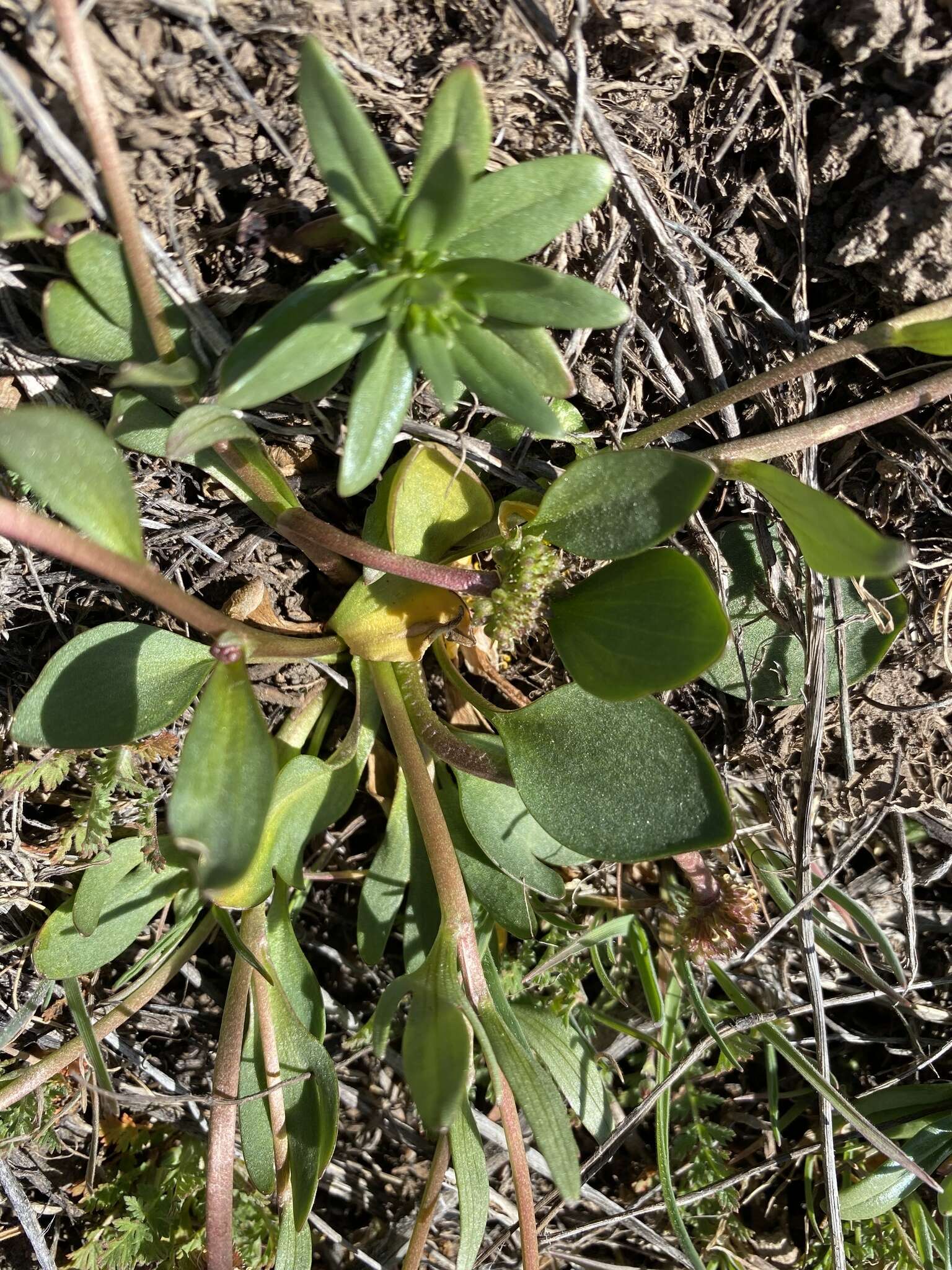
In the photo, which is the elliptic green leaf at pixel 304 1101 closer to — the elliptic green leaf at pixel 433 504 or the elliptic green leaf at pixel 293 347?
the elliptic green leaf at pixel 433 504

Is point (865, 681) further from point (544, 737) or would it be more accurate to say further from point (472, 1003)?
point (472, 1003)

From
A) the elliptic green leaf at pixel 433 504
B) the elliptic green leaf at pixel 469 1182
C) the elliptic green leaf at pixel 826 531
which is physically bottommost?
the elliptic green leaf at pixel 469 1182

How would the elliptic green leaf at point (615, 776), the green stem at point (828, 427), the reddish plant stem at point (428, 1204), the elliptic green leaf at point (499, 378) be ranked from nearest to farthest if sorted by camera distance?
the elliptic green leaf at point (499, 378) → the elliptic green leaf at point (615, 776) → the green stem at point (828, 427) → the reddish plant stem at point (428, 1204)

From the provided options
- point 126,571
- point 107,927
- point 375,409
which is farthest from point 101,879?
point 375,409

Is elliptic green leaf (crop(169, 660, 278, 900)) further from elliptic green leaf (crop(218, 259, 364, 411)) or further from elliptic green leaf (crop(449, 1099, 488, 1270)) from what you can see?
elliptic green leaf (crop(449, 1099, 488, 1270))

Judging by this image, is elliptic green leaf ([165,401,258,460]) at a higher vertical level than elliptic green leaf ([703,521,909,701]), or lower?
higher

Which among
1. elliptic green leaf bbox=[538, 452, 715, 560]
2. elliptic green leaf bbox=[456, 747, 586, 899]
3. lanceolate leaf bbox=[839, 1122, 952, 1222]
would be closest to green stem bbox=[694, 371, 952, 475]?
elliptic green leaf bbox=[538, 452, 715, 560]

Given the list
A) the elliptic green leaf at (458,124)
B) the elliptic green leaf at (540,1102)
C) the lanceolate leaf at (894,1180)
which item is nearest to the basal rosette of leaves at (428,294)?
the elliptic green leaf at (458,124)
